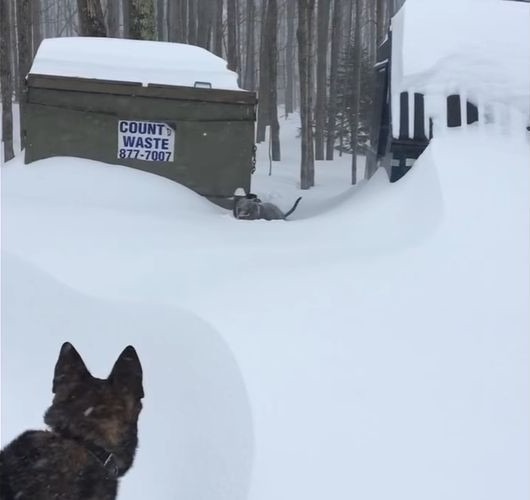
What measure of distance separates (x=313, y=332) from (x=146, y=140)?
16.5ft

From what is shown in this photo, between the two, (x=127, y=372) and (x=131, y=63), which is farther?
(x=131, y=63)

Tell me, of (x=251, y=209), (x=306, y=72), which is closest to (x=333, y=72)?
(x=306, y=72)

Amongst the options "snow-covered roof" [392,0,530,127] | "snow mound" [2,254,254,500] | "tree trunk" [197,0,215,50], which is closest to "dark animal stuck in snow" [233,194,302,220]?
"snow-covered roof" [392,0,530,127]

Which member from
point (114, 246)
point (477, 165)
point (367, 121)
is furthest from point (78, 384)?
point (367, 121)

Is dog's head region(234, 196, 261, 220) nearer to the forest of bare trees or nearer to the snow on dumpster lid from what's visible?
the snow on dumpster lid

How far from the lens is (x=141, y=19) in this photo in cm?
1170

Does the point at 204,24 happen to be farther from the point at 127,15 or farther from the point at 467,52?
the point at 467,52

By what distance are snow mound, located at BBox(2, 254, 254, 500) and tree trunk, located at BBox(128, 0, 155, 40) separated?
7790 millimetres

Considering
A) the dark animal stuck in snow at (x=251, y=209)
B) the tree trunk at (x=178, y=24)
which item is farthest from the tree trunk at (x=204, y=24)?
the dark animal stuck in snow at (x=251, y=209)

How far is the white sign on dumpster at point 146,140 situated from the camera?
8.07 m

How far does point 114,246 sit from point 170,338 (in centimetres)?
157

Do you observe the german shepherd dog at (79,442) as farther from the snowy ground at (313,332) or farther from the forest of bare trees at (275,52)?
the forest of bare trees at (275,52)

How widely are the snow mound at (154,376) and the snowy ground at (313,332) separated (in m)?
0.01

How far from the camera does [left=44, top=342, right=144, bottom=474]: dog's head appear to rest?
8.56 ft
